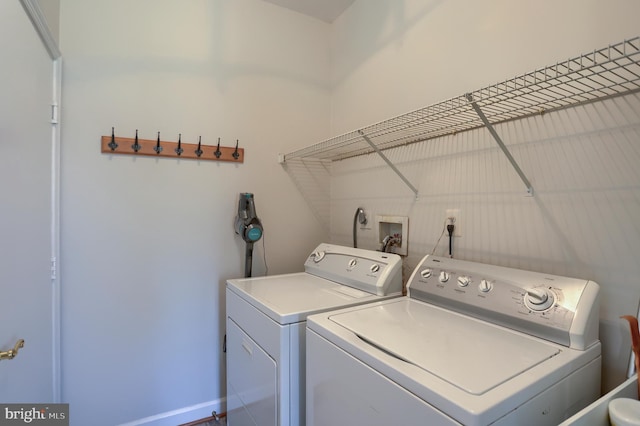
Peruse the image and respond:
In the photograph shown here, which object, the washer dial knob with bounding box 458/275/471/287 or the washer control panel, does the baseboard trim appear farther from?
the washer dial knob with bounding box 458/275/471/287

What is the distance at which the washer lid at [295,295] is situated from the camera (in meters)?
1.25

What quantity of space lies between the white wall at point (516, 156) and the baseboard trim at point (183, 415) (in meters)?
1.46

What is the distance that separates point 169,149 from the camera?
192 cm

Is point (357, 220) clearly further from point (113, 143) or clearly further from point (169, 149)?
point (113, 143)

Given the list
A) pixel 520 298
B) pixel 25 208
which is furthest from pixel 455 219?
pixel 25 208

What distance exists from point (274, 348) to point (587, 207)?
4.07 ft

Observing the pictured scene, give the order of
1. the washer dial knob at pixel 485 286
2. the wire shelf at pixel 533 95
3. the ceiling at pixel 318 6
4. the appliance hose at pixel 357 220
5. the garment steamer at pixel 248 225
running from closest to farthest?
the wire shelf at pixel 533 95
the washer dial knob at pixel 485 286
the garment steamer at pixel 248 225
the appliance hose at pixel 357 220
the ceiling at pixel 318 6

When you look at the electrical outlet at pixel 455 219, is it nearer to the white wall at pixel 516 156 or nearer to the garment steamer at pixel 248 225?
the white wall at pixel 516 156

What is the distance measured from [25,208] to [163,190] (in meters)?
0.75

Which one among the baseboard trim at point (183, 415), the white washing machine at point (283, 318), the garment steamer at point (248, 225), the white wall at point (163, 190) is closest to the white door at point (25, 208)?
the white wall at point (163, 190)

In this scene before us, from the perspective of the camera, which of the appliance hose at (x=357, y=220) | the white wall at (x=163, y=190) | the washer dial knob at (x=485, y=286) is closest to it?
the washer dial knob at (x=485, y=286)

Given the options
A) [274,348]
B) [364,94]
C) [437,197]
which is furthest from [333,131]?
[274,348]

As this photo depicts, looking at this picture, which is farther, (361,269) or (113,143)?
(113,143)

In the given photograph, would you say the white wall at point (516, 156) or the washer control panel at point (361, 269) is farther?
the washer control panel at point (361, 269)
